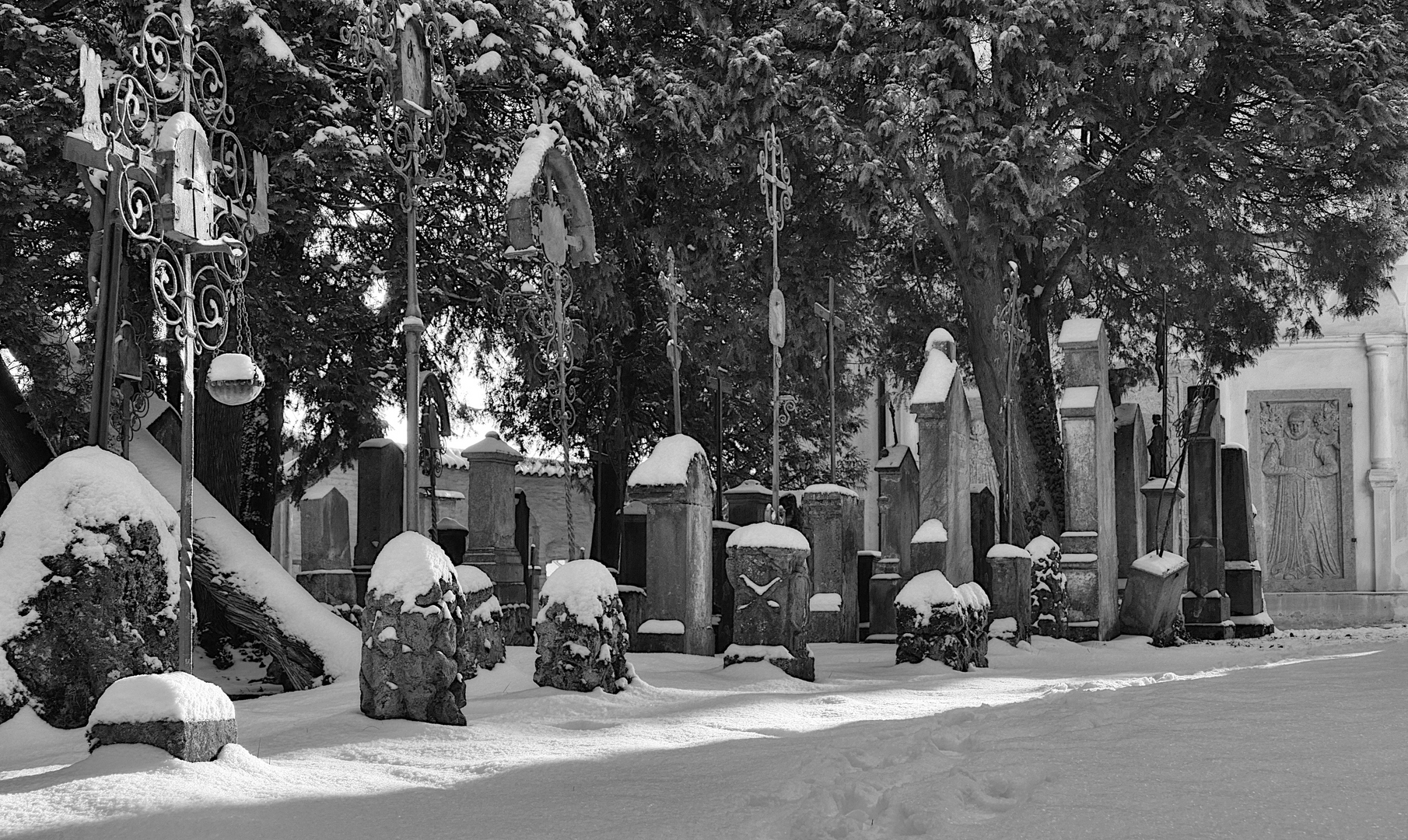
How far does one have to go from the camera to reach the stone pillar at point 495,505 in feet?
49.9

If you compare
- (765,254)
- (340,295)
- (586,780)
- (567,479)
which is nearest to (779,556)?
(567,479)

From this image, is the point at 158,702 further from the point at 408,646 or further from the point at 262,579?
the point at 262,579

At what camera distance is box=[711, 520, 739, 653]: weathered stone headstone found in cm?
1245

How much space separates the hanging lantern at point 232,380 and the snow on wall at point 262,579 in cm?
290

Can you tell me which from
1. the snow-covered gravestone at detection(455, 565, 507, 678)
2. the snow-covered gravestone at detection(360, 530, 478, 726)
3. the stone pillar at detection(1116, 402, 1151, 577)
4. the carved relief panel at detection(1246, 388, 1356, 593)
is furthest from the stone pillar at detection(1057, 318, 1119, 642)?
the carved relief panel at detection(1246, 388, 1356, 593)

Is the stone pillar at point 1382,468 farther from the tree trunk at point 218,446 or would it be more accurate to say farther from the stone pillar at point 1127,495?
the tree trunk at point 218,446

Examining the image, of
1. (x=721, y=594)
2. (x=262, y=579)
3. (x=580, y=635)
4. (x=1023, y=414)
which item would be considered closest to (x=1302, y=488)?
(x=1023, y=414)

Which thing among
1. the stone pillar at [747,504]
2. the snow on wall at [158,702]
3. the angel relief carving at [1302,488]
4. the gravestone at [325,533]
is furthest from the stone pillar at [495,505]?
the angel relief carving at [1302,488]

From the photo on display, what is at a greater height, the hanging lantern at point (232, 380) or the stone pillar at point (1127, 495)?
the hanging lantern at point (232, 380)

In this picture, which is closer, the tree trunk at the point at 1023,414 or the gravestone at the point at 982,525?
the gravestone at the point at 982,525

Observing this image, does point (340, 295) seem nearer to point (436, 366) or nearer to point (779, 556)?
point (436, 366)

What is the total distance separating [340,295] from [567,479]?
3324 mm

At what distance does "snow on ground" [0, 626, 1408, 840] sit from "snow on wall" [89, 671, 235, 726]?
135 millimetres

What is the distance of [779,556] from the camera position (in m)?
8.95
